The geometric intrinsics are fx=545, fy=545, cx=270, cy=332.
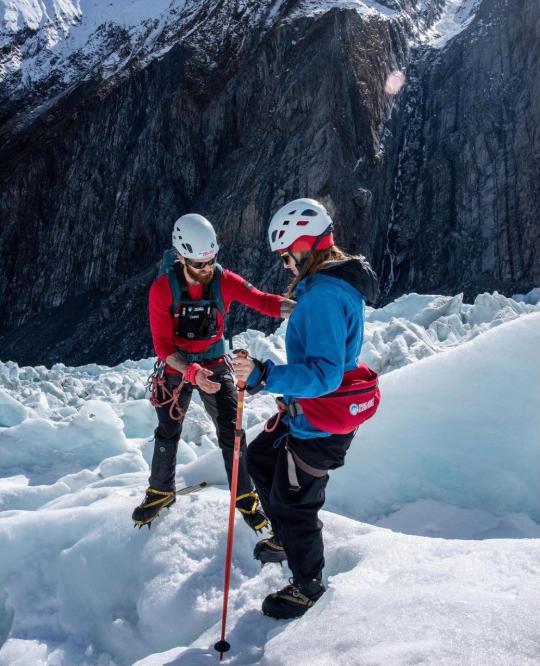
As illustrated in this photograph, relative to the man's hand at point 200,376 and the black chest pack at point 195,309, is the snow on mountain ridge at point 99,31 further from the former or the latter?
the man's hand at point 200,376

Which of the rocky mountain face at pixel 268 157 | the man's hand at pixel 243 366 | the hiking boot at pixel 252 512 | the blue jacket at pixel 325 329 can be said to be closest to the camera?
the blue jacket at pixel 325 329

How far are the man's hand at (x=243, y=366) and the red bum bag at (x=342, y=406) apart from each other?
28 centimetres

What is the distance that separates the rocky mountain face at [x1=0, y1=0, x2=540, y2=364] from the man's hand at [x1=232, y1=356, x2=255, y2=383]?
23835 millimetres

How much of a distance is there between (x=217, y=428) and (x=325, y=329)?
1.57 m

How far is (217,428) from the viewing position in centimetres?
355

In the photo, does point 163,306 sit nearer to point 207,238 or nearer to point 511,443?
point 207,238

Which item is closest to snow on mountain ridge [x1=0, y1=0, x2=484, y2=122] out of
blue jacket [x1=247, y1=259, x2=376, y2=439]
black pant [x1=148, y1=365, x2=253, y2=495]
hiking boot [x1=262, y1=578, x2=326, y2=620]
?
black pant [x1=148, y1=365, x2=253, y2=495]

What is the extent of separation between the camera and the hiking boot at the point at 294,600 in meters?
2.41

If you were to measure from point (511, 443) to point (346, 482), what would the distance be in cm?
112

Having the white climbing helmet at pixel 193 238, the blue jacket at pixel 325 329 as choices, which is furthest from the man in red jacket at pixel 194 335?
the blue jacket at pixel 325 329

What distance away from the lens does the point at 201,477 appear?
4.09 meters

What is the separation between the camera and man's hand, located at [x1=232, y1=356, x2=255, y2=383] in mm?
2324

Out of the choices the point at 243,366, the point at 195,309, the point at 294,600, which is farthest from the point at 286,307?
the point at 294,600

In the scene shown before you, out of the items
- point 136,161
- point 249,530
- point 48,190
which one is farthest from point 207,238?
point 48,190
